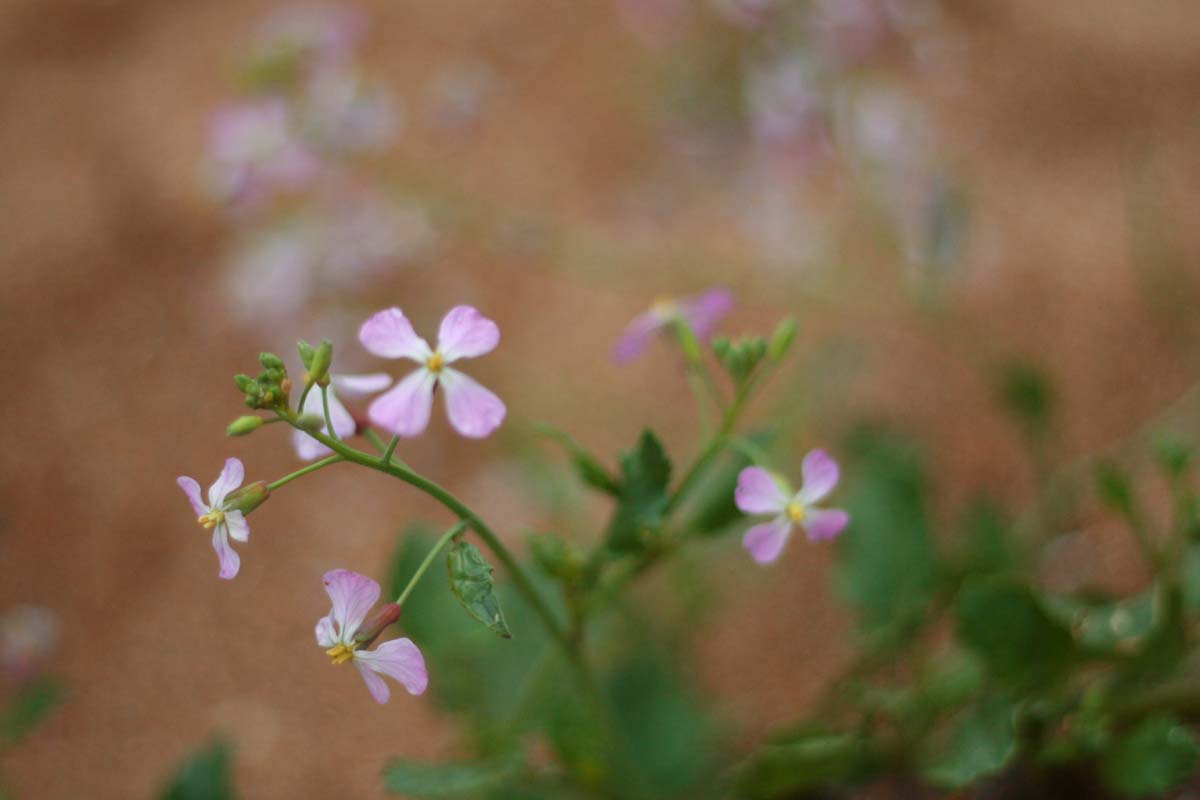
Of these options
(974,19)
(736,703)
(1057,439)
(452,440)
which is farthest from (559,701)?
(974,19)

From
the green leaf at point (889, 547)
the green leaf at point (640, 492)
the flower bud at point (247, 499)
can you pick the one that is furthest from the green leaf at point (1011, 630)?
the flower bud at point (247, 499)

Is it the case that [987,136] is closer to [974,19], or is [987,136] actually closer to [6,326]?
[974,19]

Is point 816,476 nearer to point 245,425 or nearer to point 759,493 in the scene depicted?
point 759,493

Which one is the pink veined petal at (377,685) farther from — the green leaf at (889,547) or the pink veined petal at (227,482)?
the green leaf at (889,547)

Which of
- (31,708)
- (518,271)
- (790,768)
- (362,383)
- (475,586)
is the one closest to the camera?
(475,586)

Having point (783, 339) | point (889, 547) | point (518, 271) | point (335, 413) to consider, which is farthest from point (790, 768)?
point (518, 271)

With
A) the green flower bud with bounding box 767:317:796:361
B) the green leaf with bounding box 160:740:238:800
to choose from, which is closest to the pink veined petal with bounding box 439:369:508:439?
the green flower bud with bounding box 767:317:796:361
